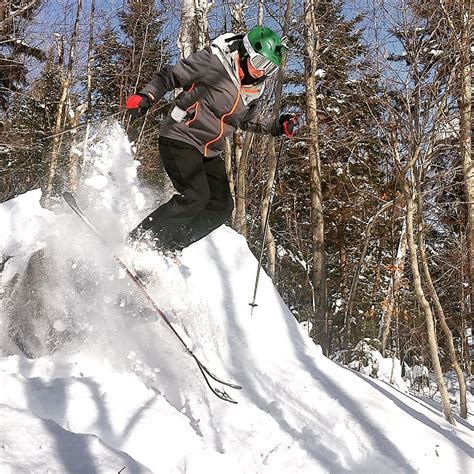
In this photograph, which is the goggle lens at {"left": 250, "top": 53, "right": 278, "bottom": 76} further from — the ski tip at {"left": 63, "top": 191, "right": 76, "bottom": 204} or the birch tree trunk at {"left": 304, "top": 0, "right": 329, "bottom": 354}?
the birch tree trunk at {"left": 304, "top": 0, "right": 329, "bottom": 354}

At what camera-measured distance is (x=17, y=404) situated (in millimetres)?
2223

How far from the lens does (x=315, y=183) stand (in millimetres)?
11211

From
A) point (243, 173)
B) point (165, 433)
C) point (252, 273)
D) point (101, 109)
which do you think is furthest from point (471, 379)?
point (101, 109)

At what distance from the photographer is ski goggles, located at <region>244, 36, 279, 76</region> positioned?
12.0ft

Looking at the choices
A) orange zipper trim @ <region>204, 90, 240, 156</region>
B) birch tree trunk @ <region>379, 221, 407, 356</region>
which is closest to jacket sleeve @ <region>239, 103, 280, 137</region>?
orange zipper trim @ <region>204, 90, 240, 156</region>

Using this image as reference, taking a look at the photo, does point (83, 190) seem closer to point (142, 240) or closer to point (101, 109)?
point (142, 240)

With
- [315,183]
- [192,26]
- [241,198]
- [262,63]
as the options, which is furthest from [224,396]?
[315,183]

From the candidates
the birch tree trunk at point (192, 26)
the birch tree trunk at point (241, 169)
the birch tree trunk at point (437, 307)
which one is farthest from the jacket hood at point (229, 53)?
the birch tree trunk at point (241, 169)

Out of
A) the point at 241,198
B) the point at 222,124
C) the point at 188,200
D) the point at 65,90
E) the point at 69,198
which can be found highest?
the point at 65,90

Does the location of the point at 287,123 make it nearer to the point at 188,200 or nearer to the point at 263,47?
the point at 263,47

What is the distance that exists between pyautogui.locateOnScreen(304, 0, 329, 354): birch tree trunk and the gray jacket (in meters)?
5.69

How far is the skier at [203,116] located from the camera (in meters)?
3.70

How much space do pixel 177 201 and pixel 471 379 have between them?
10.0 metres

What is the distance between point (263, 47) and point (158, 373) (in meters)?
2.40
